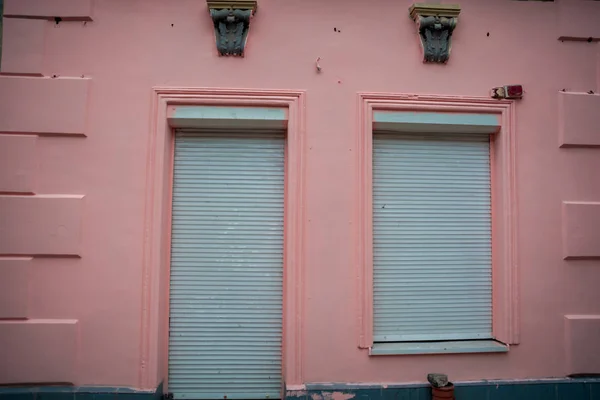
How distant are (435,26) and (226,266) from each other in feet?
10.9

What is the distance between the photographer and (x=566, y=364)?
13.1ft

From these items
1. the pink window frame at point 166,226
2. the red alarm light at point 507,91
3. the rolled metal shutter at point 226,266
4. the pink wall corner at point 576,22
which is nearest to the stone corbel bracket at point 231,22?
the pink window frame at point 166,226

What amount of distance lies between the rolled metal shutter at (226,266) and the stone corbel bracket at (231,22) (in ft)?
2.89

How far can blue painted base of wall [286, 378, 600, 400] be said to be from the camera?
3816mm

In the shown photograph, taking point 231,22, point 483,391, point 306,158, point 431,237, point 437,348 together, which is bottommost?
point 483,391

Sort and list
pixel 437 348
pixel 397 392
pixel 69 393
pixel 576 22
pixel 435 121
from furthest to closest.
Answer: pixel 576 22 < pixel 435 121 < pixel 437 348 < pixel 397 392 < pixel 69 393

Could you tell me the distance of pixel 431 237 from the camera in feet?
13.9

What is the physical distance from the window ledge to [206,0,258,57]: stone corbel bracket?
332 cm

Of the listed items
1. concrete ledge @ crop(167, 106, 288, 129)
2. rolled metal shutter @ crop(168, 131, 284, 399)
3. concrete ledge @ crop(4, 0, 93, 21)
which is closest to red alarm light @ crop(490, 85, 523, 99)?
concrete ledge @ crop(167, 106, 288, 129)

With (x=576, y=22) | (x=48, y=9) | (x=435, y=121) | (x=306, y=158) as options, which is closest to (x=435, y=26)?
(x=435, y=121)

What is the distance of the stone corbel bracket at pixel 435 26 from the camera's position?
4.00m

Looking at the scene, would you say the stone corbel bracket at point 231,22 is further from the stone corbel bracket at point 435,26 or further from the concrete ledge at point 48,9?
the stone corbel bracket at point 435,26

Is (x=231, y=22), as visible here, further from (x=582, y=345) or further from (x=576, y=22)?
(x=582, y=345)

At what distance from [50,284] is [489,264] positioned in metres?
4.51
